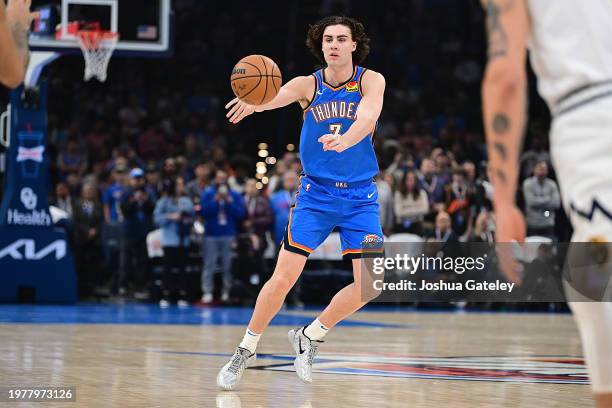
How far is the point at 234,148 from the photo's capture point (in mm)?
24000

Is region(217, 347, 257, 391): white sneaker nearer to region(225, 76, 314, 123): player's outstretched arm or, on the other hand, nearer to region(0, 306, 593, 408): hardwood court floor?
region(0, 306, 593, 408): hardwood court floor

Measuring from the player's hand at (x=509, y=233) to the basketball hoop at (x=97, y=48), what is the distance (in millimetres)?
11934

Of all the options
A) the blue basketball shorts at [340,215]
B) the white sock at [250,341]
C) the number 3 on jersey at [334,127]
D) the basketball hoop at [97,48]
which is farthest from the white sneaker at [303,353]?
the basketball hoop at [97,48]

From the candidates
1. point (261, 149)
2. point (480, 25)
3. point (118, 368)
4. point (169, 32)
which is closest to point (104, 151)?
point (261, 149)

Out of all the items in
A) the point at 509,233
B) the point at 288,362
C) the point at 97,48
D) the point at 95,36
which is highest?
the point at 95,36

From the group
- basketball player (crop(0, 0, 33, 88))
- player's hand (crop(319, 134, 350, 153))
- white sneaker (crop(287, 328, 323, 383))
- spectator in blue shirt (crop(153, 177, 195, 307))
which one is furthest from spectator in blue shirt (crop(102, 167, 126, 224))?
basketball player (crop(0, 0, 33, 88))

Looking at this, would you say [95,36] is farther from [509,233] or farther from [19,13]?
[509,233]

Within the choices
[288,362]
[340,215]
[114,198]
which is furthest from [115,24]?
[340,215]

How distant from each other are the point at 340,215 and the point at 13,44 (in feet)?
10.9

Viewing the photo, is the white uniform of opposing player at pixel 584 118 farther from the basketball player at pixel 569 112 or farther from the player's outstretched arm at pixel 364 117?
the player's outstretched arm at pixel 364 117

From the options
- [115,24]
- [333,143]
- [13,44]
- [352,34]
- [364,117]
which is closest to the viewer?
→ [13,44]

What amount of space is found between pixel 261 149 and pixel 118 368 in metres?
17.1

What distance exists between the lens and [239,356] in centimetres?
718

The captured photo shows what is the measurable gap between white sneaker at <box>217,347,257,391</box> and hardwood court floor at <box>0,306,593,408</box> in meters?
0.10
